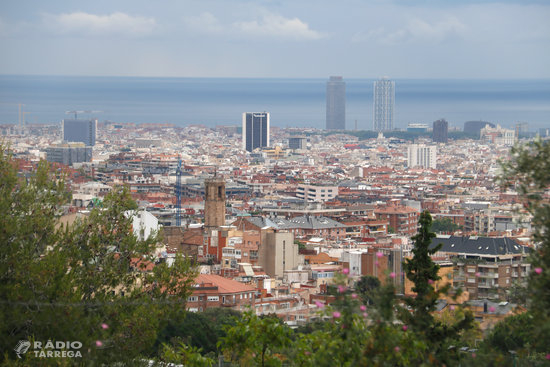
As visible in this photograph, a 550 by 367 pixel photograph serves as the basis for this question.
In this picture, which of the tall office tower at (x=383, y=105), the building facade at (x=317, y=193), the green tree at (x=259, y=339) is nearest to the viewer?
the green tree at (x=259, y=339)

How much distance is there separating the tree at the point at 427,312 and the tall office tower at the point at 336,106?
144085 millimetres

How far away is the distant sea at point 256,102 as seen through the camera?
150m

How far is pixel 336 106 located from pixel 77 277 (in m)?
146

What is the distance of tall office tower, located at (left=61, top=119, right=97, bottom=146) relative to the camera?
353 ft

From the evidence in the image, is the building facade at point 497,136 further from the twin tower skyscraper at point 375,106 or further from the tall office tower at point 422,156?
the twin tower skyscraper at point 375,106

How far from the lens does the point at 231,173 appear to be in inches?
2926

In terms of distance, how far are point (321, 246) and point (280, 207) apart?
1734cm

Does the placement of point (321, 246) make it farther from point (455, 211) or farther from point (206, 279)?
point (455, 211)

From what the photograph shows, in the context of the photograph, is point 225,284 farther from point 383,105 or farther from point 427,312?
point 383,105

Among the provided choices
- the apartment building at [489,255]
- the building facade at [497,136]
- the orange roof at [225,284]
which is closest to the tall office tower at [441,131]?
the building facade at [497,136]

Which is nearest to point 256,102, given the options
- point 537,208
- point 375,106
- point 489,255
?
point 375,106

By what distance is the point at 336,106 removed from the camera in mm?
152375

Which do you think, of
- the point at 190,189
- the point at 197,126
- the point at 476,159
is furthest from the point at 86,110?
the point at 190,189

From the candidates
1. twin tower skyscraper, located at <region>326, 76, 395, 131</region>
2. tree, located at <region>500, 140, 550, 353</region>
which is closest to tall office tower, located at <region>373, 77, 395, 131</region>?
twin tower skyscraper, located at <region>326, 76, 395, 131</region>
